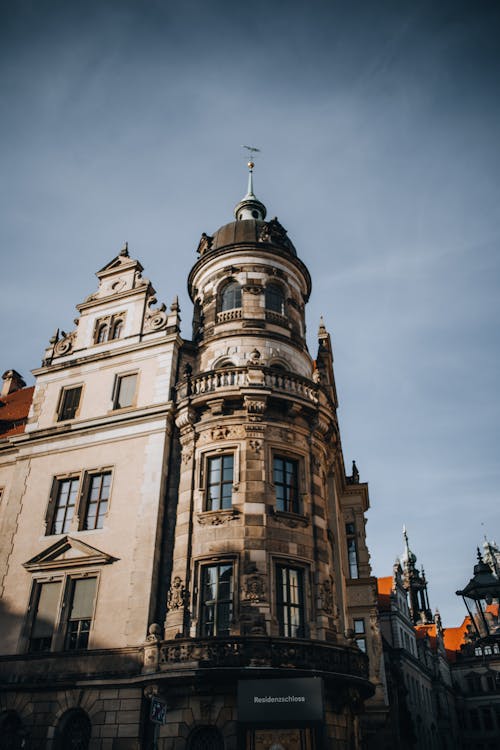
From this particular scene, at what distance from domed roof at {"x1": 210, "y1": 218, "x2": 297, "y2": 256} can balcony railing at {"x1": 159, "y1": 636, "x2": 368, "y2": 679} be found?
16918 millimetres

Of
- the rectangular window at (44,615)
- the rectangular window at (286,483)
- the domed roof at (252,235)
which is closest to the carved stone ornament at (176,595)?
the rectangular window at (286,483)

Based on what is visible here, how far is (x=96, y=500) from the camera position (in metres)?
23.1

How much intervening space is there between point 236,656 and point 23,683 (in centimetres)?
776

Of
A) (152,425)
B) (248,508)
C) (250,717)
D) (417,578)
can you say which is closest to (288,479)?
(248,508)

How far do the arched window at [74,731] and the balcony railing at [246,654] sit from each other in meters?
3.54

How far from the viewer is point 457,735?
76.8m

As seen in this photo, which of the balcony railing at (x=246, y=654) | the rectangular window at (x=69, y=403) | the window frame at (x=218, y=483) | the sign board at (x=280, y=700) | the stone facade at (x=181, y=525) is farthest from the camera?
the rectangular window at (x=69, y=403)

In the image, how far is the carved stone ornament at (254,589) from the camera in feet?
61.2

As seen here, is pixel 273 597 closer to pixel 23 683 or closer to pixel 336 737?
pixel 336 737

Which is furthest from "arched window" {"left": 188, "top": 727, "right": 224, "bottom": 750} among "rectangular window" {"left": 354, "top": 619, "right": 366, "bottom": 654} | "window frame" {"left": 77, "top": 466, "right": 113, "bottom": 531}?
"rectangular window" {"left": 354, "top": 619, "right": 366, "bottom": 654}

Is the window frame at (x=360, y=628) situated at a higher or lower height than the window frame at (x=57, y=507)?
lower

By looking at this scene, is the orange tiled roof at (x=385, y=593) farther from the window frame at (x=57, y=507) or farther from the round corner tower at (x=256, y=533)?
the window frame at (x=57, y=507)

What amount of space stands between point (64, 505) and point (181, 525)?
5.53m

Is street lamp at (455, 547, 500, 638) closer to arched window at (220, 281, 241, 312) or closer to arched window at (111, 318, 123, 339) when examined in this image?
arched window at (220, 281, 241, 312)
